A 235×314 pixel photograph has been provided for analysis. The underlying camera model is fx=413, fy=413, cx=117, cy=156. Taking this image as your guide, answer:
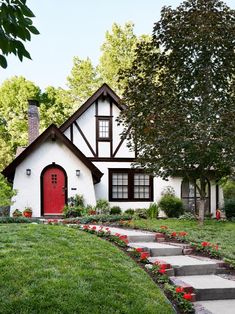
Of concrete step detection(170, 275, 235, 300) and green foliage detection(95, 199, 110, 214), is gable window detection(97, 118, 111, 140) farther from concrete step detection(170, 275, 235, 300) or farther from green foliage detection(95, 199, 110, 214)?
concrete step detection(170, 275, 235, 300)

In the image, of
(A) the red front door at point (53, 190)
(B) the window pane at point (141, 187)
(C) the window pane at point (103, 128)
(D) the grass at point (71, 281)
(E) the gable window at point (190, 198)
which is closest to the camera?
(D) the grass at point (71, 281)

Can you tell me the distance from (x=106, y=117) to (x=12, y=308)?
16.2m

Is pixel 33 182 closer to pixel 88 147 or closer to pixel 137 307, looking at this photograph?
pixel 88 147

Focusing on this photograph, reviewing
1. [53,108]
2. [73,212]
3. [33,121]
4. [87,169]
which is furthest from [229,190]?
[53,108]

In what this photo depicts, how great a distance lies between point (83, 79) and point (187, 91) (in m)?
20.0

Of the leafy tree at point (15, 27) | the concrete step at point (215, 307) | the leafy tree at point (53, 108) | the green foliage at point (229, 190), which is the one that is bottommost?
the concrete step at point (215, 307)

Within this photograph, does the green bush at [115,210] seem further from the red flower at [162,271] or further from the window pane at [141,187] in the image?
the red flower at [162,271]

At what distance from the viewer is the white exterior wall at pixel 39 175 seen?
18.2 m

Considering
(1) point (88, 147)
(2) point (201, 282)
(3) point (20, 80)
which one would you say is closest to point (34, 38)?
(2) point (201, 282)

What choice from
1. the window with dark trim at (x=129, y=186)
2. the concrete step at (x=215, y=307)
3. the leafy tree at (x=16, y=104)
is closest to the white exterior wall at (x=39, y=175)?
the window with dark trim at (x=129, y=186)

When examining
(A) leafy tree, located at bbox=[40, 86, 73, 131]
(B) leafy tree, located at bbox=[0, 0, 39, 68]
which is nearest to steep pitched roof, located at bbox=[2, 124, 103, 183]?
(B) leafy tree, located at bbox=[0, 0, 39, 68]

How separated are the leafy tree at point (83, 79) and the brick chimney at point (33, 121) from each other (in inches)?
468

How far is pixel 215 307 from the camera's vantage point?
5.51 metres

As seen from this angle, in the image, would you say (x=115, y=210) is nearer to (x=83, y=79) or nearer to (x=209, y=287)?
(x=209, y=287)
